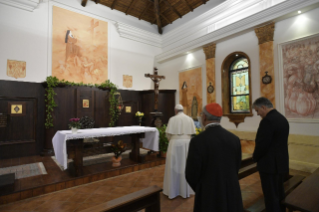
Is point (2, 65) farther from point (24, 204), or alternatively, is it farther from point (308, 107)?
point (308, 107)

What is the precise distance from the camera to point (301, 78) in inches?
239

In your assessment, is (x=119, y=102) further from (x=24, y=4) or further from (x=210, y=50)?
(x=24, y=4)

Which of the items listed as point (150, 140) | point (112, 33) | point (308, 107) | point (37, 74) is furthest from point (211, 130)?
point (112, 33)

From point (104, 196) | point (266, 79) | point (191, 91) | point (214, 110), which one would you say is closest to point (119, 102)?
point (191, 91)

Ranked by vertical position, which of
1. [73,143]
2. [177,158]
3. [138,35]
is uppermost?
[138,35]

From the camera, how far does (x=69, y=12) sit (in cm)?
915

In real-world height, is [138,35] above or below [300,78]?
above

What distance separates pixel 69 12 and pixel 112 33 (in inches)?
88.8

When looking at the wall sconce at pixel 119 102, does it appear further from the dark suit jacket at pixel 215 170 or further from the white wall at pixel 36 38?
the dark suit jacket at pixel 215 170

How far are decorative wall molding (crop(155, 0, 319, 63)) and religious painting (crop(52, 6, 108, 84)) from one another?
367cm

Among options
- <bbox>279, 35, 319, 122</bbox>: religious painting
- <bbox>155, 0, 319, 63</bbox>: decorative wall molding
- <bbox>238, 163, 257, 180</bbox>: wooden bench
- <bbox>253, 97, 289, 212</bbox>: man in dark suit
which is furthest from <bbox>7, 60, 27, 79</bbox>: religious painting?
<bbox>279, 35, 319, 122</bbox>: religious painting

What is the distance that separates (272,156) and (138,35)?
33.9ft

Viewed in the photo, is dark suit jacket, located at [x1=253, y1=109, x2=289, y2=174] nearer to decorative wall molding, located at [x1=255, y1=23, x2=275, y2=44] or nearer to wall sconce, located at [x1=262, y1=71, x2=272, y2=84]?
wall sconce, located at [x1=262, y1=71, x2=272, y2=84]

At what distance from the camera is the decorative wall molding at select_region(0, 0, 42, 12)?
24.9 ft
